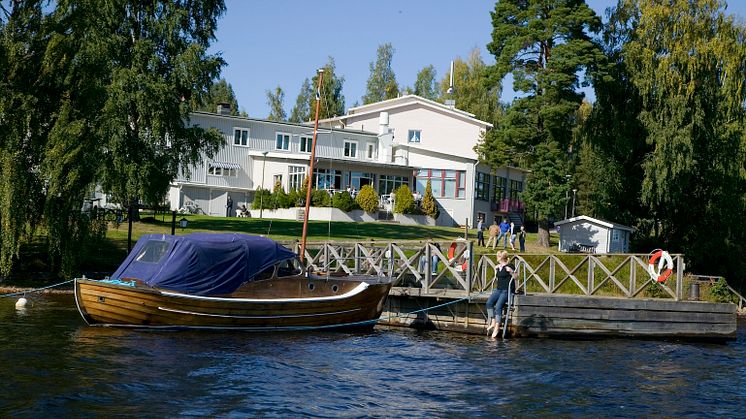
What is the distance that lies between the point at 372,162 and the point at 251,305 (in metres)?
38.3

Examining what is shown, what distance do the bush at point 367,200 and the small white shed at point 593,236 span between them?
1384cm

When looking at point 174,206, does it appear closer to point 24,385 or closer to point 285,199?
point 285,199

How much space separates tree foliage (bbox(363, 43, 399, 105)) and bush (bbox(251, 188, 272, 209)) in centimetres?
4803

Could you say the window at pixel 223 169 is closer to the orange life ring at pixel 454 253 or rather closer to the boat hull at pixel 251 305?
the orange life ring at pixel 454 253

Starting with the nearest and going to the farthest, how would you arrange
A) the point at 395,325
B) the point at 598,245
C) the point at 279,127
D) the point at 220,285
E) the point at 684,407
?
1. the point at 684,407
2. the point at 220,285
3. the point at 395,325
4. the point at 598,245
5. the point at 279,127

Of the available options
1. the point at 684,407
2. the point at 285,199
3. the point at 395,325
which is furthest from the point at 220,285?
the point at 285,199

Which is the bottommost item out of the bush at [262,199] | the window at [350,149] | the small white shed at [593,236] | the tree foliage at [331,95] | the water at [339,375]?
the water at [339,375]

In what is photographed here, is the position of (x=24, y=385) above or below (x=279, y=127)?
below

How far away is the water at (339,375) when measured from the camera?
592 inches

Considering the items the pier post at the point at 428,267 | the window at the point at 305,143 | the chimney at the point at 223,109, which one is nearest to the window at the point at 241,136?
the window at the point at 305,143

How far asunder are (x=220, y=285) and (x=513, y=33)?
34.8 m

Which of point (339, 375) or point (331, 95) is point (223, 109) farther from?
point (339, 375)

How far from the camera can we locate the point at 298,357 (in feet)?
66.2

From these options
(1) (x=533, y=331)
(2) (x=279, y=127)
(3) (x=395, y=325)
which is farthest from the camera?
(2) (x=279, y=127)
